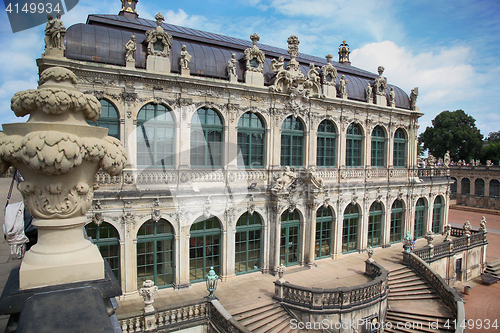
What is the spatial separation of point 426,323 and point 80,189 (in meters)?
19.2

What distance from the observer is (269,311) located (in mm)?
15094

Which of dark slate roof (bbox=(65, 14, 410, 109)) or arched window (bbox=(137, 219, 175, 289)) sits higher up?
dark slate roof (bbox=(65, 14, 410, 109))

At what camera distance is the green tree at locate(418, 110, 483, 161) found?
65.8m

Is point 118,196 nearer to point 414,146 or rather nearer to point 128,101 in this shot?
point 128,101

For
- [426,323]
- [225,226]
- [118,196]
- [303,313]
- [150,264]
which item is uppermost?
[118,196]

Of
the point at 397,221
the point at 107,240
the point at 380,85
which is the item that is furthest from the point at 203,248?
the point at 380,85

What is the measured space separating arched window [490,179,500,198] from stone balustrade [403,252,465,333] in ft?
145

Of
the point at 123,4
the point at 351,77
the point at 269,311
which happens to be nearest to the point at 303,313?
the point at 269,311

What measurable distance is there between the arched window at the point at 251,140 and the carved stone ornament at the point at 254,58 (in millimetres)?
2723

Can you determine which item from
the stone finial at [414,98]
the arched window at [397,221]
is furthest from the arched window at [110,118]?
the stone finial at [414,98]

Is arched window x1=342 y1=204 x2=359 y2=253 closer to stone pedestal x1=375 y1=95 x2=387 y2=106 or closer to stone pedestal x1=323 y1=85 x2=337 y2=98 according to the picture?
stone pedestal x1=323 y1=85 x2=337 y2=98

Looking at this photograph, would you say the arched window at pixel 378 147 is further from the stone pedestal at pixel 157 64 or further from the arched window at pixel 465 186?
the arched window at pixel 465 186

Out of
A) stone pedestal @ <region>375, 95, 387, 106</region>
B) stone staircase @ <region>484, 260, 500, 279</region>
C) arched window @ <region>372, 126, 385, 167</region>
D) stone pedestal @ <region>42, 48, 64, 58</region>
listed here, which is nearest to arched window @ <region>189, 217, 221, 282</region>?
stone pedestal @ <region>42, 48, 64, 58</region>

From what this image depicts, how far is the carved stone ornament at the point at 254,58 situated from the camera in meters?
19.2
